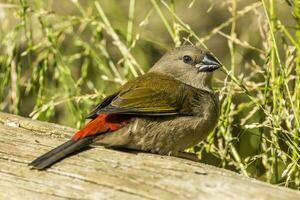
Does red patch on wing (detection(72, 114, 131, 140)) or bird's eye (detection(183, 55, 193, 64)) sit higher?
bird's eye (detection(183, 55, 193, 64))

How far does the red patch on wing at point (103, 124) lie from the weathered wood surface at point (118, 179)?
128 mm

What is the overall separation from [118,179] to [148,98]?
1.05m

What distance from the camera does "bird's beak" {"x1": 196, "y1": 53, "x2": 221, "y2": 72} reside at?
474 centimetres

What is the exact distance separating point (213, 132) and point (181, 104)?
1.23ft

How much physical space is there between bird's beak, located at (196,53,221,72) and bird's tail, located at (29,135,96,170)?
1198 millimetres

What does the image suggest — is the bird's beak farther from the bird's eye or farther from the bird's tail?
the bird's tail

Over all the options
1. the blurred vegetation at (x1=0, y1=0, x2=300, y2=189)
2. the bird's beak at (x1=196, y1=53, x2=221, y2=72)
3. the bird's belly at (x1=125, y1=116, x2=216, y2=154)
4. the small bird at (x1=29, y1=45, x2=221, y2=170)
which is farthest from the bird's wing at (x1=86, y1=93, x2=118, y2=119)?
the bird's beak at (x1=196, y1=53, x2=221, y2=72)

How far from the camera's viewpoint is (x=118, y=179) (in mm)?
3217

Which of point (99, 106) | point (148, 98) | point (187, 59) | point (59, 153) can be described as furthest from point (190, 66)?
point (59, 153)

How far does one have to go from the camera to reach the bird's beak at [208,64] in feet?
15.5

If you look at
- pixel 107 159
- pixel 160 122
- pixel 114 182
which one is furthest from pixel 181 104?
pixel 114 182

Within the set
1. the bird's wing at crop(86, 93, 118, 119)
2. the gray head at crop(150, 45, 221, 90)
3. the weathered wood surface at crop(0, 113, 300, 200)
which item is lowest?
the weathered wood surface at crop(0, 113, 300, 200)

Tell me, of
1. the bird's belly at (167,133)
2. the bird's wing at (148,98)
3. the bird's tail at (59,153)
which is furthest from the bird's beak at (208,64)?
the bird's tail at (59,153)

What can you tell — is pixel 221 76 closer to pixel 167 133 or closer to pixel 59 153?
pixel 167 133
